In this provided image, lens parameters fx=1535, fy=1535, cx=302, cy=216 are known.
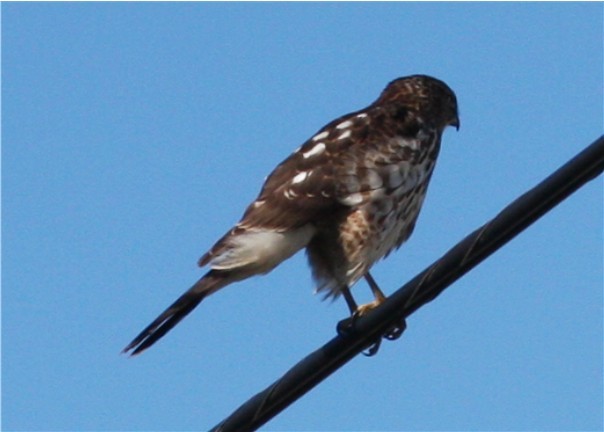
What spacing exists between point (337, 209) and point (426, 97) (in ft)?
5.79

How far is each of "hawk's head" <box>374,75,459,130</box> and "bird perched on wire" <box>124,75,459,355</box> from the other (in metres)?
0.61

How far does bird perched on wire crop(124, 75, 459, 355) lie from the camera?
765 centimetres

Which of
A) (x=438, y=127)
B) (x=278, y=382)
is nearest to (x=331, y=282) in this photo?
(x=438, y=127)

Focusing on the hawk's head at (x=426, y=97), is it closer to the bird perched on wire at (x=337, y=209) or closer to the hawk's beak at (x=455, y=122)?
the hawk's beak at (x=455, y=122)

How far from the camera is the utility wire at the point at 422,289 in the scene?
16.4 ft

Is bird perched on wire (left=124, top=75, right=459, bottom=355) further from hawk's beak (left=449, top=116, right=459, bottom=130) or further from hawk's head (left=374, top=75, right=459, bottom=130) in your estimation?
hawk's beak (left=449, top=116, right=459, bottom=130)

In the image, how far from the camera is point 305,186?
7.91 metres

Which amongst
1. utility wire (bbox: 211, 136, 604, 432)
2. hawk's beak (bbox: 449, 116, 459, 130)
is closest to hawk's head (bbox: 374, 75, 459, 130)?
hawk's beak (bbox: 449, 116, 459, 130)

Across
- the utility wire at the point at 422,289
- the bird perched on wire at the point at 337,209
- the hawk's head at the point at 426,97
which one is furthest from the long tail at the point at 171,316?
the hawk's head at the point at 426,97

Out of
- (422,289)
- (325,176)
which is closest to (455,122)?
(325,176)

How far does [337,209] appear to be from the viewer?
25.9ft

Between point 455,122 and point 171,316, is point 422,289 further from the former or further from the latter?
point 455,122

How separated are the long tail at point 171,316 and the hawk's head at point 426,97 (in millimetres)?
2372

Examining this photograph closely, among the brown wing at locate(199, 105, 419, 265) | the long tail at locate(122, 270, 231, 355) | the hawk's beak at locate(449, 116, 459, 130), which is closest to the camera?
the long tail at locate(122, 270, 231, 355)
